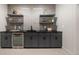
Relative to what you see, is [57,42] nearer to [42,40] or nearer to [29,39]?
[42,40]

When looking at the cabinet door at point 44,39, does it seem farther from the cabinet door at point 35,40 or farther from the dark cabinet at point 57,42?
the dark cabinet at point 57,42

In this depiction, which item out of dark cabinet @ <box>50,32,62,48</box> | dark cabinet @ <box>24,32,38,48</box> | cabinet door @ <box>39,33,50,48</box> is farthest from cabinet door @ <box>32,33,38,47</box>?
dark cabinet @ <box>50,32,62,48</box>

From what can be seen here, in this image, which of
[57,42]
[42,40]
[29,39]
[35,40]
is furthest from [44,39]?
[57,42]

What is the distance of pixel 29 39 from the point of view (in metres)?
4.22

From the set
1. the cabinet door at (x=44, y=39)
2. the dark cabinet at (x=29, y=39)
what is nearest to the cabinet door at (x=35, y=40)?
the dark cabinet at (x=29, y=39)

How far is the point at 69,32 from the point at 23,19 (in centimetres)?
146

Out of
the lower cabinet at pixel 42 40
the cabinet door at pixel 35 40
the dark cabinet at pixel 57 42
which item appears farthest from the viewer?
the cabinet door at pixel 35 40

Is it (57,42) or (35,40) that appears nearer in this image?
(57,42)

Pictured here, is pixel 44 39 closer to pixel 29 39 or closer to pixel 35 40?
pixel 35 40

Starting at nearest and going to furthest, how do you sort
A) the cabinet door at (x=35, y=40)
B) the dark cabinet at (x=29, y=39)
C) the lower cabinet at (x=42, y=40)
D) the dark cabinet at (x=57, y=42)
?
1. the dark cabinet at (x=57, y=42)
2. the lower cabinet at (x=42, y=40)
3. the cabinet door at (x=35, y=40)
4. the dark cabinet at (x=29, y=39)

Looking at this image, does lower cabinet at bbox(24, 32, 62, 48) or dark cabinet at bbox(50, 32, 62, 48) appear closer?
dark cabinet at bbox(50, 32, 62, 48)

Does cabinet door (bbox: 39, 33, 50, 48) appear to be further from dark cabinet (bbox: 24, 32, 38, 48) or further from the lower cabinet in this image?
dark cabinet (bbox: 24, 32, 38, 48)
